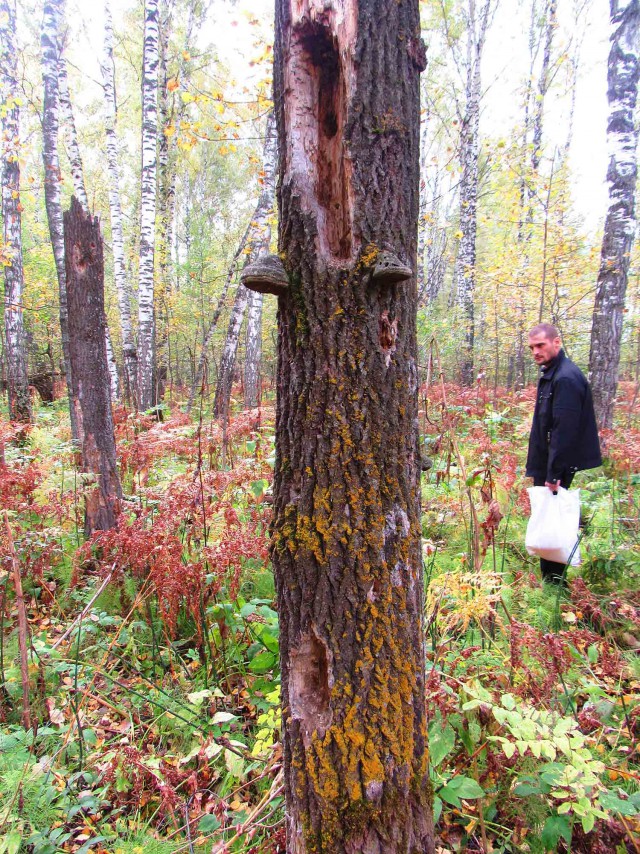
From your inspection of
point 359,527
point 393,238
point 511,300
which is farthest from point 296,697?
point 511,300

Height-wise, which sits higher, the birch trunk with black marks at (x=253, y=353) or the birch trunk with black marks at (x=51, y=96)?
the birch trunk with black marks at (x=51, y=96)

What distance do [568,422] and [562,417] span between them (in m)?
0.06

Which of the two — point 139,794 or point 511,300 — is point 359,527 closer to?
point 139,794

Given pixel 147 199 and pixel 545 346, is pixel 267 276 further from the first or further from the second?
pixel 147 199

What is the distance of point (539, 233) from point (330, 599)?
10167 mm

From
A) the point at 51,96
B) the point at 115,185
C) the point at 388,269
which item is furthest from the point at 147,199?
the point at 388,269

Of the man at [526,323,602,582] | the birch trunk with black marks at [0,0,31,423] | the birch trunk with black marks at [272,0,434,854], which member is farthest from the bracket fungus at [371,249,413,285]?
the birch trunk with black marks at [0,0,31,423]

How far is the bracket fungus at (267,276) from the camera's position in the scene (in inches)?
54.8

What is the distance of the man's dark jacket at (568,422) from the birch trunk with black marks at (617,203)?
348 cm

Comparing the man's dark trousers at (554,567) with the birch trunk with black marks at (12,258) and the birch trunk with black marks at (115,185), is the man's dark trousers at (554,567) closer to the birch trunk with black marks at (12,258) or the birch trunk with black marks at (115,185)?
the birch trunk with black marks at (115,185)

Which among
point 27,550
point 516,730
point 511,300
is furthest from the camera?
point 511,300

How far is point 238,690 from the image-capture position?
269 cm

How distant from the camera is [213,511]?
4.21 meters

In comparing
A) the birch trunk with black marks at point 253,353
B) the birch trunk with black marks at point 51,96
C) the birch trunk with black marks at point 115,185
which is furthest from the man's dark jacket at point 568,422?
the birch trunk with black marks at point 51,96
